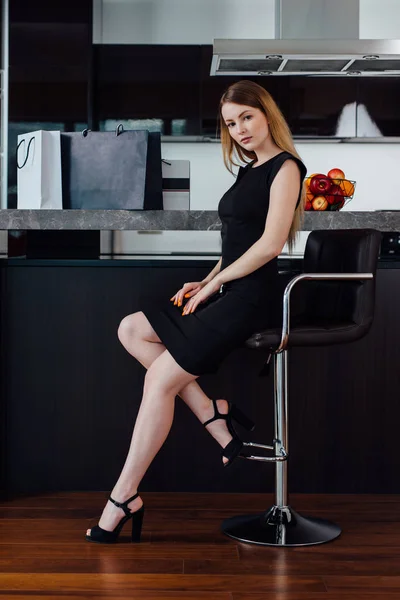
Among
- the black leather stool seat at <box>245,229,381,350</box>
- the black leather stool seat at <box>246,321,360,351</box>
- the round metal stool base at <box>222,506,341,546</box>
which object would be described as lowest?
the round metal stool base at <box>222,506,341,546</box>

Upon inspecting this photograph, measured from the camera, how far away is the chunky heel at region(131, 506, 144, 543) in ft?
7.57

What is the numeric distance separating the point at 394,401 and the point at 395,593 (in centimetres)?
95

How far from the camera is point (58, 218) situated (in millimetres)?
2658

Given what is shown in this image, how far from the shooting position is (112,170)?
8.79 feet

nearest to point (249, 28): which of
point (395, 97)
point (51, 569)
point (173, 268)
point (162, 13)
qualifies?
point (162, 13)

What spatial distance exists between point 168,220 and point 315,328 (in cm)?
70

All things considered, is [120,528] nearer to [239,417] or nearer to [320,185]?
[239,417]

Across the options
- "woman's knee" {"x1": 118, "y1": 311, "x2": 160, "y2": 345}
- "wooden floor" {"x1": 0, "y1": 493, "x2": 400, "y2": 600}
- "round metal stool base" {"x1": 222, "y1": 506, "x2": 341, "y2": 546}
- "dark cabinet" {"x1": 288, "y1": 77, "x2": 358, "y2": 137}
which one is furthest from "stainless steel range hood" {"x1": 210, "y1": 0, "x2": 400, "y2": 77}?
"round metal stool base" {"x1": 222, "y1": 506, "x2": 341, "y2": 546}

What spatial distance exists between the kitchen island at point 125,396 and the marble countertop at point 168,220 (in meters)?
0.20

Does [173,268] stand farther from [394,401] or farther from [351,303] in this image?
[394,401]

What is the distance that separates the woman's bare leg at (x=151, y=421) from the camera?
227cm

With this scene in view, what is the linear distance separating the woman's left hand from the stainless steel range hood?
1.91 m

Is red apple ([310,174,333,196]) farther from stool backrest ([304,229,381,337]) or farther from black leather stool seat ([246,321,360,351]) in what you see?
black leather stool seat ([246,321,360,351])

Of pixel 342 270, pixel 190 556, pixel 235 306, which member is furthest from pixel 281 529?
pixel 342 270
